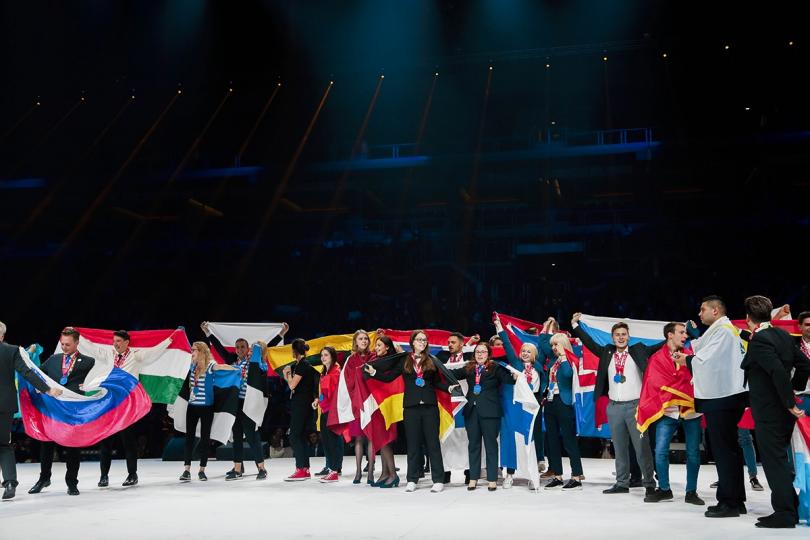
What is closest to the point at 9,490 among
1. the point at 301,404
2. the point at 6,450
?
the point at 6,450

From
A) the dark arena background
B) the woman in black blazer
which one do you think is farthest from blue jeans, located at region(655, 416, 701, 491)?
the dark arena background

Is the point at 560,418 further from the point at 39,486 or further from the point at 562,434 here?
the point at 39,486

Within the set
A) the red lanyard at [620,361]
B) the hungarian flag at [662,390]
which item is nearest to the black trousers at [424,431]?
the red lanyard at [620,361]

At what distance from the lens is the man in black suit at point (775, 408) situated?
533 centimetres

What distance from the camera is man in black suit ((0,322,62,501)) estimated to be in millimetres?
7205

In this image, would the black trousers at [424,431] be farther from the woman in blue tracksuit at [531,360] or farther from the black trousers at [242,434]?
the black trousers at [242,434]

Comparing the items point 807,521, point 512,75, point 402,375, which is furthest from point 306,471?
point 512,75

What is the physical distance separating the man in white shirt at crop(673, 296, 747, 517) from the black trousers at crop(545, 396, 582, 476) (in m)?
2.42

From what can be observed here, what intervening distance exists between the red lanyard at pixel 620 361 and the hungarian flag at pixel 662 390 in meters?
0.32

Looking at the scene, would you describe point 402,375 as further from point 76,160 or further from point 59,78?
point 76,160

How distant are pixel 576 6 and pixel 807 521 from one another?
40.2ft

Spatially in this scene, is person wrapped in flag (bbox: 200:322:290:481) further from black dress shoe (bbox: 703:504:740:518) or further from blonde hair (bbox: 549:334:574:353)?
black dress shoe (bbox: 703:504:740:518)

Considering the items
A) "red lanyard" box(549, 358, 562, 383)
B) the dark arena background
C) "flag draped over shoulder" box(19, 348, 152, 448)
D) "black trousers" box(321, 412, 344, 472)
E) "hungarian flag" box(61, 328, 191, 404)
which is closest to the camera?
"flag draped over shoulder" box(19, 348, 152, 448)

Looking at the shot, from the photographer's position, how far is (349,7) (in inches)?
623
